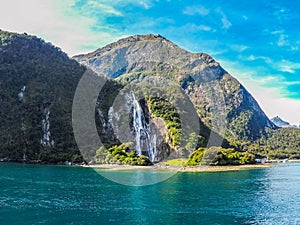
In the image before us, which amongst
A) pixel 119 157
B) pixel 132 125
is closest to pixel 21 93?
pixel 132 125

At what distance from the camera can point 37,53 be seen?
179 m

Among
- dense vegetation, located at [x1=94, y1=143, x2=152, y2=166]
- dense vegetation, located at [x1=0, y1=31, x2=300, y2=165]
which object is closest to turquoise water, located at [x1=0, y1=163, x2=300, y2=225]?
dense vegetation, located at [x1=94, y1=143, x2=152, y2=166]

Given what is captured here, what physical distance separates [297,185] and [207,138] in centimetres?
9504

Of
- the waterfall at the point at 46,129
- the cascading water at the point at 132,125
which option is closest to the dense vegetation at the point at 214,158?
the cascading water at the point at 132,125

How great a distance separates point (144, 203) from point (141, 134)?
103 metres

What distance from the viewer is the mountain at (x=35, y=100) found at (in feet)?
429

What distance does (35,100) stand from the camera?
14888cm

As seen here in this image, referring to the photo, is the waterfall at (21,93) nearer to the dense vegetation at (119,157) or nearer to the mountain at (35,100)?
the mountain at (35,100)

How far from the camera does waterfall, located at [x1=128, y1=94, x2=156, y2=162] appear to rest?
474ft

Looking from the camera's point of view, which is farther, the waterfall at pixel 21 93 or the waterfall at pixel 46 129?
the waterfall at pixel 21 93

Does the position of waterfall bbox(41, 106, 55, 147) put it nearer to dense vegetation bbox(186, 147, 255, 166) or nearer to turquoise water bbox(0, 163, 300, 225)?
dense vegetation bbox(186, 147, 255, 166)

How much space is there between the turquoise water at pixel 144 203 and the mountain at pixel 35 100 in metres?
66.1

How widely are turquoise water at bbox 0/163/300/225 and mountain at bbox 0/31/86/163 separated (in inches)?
2602

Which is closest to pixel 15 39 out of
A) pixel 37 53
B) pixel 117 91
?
pixel 37 53
